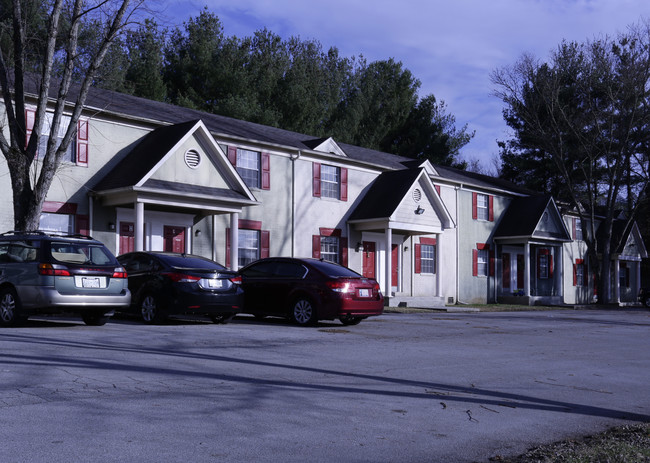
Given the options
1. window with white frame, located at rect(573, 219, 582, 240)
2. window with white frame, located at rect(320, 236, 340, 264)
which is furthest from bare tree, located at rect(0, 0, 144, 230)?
window with white frame, located at rect(573, 219, 582, 240)

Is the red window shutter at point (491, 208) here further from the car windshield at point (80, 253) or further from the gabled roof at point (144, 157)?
the car windshield at point (80, 253)

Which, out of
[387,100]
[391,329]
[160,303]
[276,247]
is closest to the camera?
[160,303]

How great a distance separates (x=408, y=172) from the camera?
28.7 meters

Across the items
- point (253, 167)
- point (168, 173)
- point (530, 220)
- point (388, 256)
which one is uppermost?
point (253, 167)

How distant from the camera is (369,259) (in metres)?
29.2

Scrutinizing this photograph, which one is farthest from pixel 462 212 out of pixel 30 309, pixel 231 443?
pixel 231 443

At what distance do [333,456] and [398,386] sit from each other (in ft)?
10.1

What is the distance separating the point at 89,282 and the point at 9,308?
1.42 meters

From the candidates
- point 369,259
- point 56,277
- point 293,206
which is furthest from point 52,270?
point 369,259

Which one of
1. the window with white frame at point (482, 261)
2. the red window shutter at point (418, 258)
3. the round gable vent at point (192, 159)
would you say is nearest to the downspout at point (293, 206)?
the round gable vent at point (192, 159)

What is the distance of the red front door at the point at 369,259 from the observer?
29.0 meters

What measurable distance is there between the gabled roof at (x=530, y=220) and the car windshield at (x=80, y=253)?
25.7m

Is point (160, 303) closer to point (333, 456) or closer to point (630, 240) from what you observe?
point (333, 456)

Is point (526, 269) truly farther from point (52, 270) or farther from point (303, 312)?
point (52, 270)
